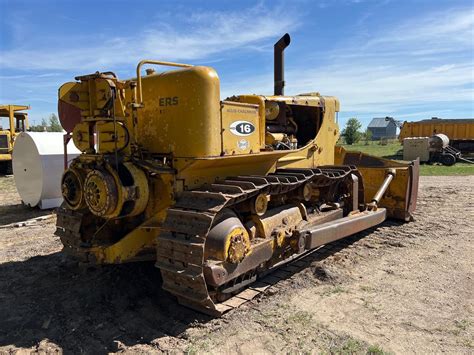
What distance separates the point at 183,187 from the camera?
455cm

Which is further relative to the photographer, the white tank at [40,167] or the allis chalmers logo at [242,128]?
the white tank at [40,167]

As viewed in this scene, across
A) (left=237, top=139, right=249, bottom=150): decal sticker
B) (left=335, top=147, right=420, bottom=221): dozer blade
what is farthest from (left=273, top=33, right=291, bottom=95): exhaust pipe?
(left=237, top=139, right=249, bottom=150): decal sticker

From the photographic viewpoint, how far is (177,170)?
178 inches

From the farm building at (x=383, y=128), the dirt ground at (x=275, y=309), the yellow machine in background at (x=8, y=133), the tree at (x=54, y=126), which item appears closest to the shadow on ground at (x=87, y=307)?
the dirt ground at (x=275, y=309)

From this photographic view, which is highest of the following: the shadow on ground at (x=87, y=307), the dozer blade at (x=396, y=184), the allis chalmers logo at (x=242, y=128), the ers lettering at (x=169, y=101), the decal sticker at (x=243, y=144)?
the ers lettering at (x=169, y=101)

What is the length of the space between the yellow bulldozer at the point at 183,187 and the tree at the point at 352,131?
52271 mm

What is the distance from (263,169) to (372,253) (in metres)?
2.33

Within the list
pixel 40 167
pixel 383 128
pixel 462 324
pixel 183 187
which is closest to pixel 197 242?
pixel 183 187

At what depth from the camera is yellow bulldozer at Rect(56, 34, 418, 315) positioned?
4.00 metres

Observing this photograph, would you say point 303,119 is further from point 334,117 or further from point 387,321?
point 387,321

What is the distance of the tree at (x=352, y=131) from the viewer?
2196 inches

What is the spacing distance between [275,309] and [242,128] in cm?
212

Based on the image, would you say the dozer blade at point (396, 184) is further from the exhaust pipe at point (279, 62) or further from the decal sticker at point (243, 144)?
the decal sticker at point (243, 144)

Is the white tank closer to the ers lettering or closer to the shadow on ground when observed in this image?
the shadow on ground
